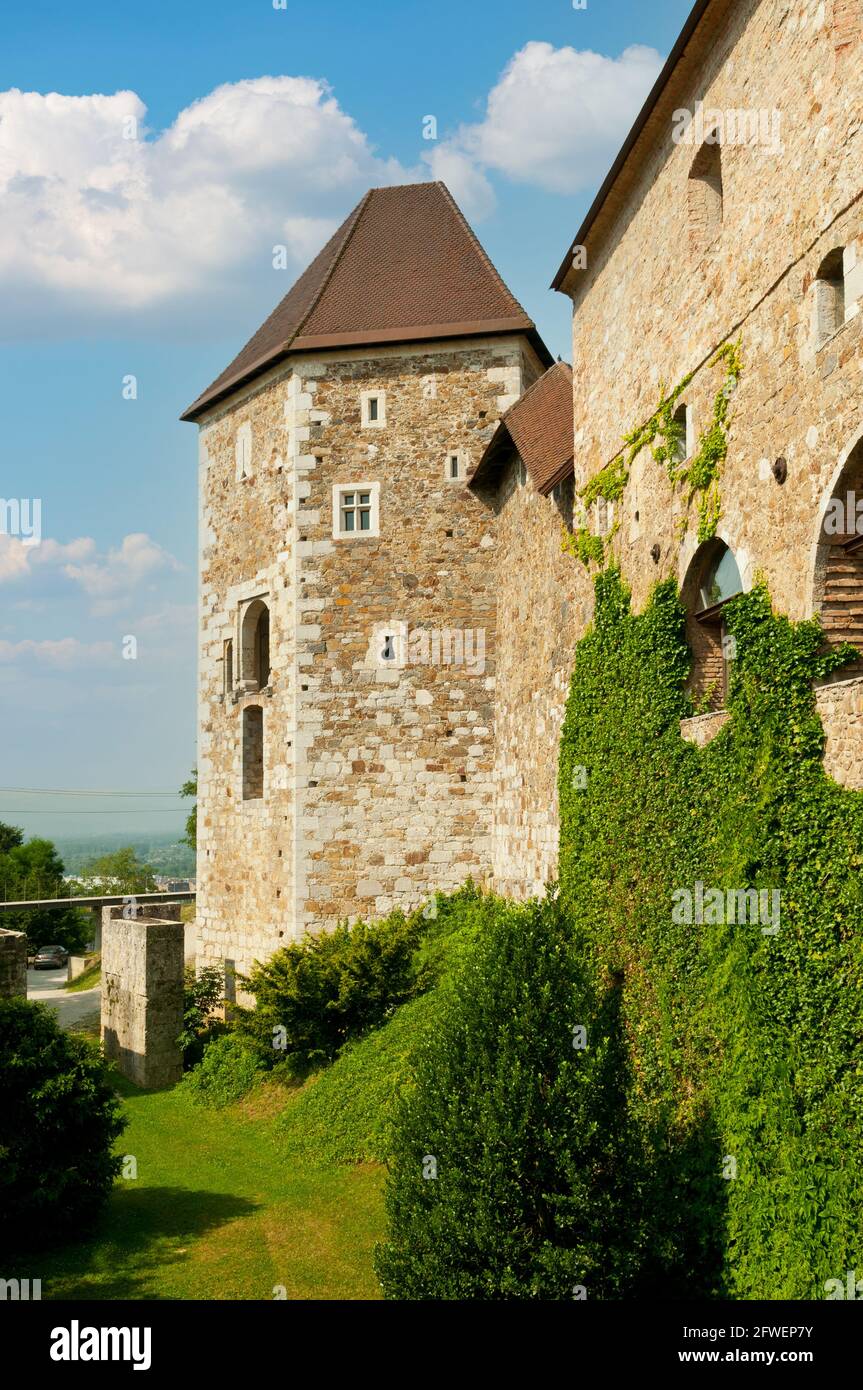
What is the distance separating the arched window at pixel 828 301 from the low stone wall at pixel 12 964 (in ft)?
36.1

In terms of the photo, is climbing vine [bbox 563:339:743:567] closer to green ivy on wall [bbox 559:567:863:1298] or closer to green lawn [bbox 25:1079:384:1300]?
green ivy on wall [bbox 559:567:863:1298]

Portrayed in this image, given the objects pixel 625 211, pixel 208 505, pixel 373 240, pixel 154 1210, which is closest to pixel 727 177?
pixel 625 211

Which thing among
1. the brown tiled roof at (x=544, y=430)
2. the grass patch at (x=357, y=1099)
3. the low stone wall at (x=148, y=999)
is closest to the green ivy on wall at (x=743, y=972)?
the brown tiled roof at (x=544, y=430)

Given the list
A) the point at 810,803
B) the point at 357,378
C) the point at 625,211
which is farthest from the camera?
the point at 357,378

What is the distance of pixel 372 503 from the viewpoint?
61.9 ft

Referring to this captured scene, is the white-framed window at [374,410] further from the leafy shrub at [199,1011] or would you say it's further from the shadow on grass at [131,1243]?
the shadow on grass at [131,1243]

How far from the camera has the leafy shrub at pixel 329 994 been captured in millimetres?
15828

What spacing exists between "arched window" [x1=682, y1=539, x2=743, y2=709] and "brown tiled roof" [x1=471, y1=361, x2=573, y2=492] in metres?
4.16

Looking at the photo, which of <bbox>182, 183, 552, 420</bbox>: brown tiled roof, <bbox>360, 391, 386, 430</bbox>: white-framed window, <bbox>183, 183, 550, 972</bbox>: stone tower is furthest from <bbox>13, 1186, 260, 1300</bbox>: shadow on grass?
<bbox>182, 183, 552, 420</bbox>: brown tiled roof

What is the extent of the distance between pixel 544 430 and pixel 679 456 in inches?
200

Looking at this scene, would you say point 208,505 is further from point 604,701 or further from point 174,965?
point 604,701

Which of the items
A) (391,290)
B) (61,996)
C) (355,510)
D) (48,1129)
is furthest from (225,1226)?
(61,996)

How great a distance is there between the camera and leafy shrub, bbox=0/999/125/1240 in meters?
11.5

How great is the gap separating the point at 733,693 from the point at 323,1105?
28.4ft
